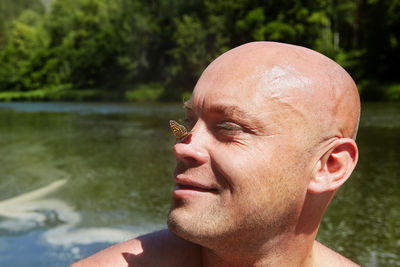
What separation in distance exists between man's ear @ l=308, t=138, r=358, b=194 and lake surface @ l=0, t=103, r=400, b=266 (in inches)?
77.5

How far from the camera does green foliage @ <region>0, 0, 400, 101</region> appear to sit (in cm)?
3092

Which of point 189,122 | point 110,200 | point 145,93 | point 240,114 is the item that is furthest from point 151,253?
point 145,93

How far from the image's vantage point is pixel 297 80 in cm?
123

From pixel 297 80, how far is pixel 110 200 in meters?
3.86

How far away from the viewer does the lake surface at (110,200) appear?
3262mm

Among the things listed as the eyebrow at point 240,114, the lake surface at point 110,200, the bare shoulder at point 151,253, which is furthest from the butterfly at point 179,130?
the lake surface at point 110,200

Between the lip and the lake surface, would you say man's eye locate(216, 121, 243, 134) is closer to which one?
the lip

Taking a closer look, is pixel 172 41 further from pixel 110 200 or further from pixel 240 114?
pixel 240 114

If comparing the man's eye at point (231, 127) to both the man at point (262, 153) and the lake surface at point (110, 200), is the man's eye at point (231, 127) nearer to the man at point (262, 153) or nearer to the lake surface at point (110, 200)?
the man at point (262, 153)

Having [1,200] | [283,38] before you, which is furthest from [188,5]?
[1,200]

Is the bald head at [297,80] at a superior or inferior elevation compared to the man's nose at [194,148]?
superior

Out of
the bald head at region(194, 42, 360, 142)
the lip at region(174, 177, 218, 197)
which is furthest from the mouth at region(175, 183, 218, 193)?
the bald head at region(194, 42, 360, 142)

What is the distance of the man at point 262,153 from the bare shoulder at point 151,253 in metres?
0.09

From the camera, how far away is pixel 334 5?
38062 millimetres
